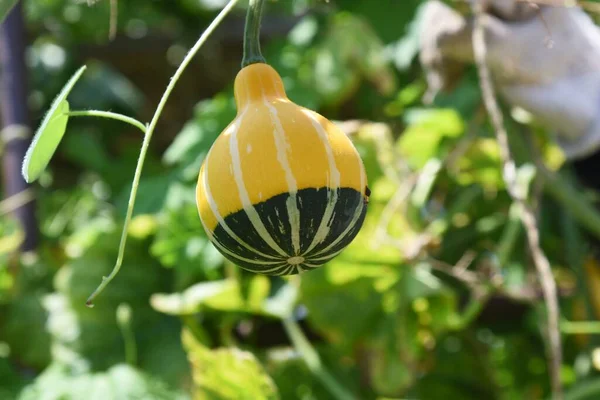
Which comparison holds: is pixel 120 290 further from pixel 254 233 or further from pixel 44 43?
pixel 44 43

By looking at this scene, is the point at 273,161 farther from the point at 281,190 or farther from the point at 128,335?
the point at 128,335

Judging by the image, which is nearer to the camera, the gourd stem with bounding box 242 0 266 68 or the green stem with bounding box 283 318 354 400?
the gourd stem with bounding box 242 0 266 68

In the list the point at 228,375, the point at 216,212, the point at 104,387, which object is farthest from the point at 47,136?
the point at 104,387

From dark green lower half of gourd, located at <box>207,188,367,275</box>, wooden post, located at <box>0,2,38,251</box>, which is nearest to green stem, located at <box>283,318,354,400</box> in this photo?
wooden post, located at <box>0,2,38,251</box>

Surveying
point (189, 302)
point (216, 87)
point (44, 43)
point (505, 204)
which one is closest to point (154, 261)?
point (189, 302)

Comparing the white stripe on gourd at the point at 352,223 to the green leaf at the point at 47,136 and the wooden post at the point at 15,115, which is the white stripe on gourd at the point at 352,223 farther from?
the wooden post at the point at 15,115

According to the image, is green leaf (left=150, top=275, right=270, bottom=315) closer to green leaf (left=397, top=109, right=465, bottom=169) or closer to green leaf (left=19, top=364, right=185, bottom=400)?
green leaf (left=19, top=364, right=185, bottom=400)

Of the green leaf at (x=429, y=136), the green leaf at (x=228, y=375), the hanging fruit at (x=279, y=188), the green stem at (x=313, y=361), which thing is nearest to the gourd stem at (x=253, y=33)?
the hanging fruit at (x=279, y=188)
